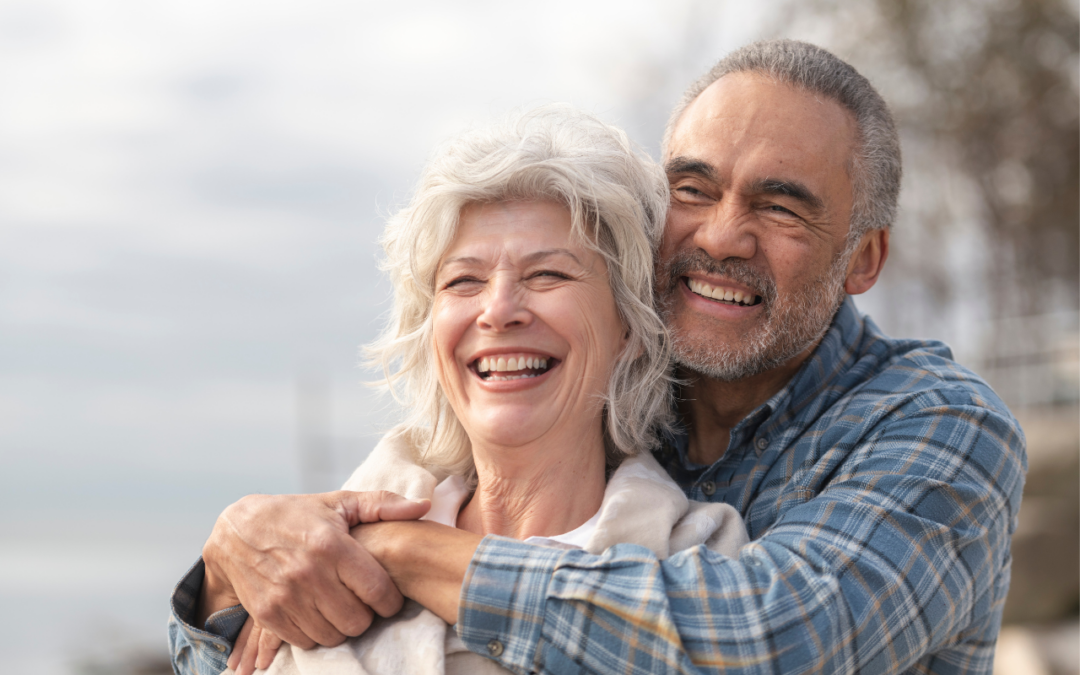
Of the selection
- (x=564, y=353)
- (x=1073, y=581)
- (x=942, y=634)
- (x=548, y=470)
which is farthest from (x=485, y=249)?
(x=1073, y=581)

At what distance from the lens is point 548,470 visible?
221 cm

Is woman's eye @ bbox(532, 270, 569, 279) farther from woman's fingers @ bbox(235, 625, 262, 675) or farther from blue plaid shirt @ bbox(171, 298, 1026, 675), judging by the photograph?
woman's fingers @ bbox(235, 625, 262, 675)

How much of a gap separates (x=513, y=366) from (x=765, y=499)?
0.76m

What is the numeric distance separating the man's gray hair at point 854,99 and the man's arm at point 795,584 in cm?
88

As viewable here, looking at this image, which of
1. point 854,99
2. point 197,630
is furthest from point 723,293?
point 197,630

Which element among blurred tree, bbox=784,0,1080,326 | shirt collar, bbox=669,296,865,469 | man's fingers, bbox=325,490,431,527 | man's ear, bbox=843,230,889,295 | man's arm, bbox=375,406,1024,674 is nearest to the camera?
man's arm, bbox=375,406,1024,674

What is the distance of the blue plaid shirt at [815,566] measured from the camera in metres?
1.65

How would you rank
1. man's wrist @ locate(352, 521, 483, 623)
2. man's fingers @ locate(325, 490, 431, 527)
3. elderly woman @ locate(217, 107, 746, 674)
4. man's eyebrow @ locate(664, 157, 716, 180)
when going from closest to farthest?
man's wrist @ locate(352, 521, 483, 623), man's fingers @ locate(325, 490, 431, 527), elderly woman @ locate(217, 107, 746, 674), man's eyebrow @ locate(664, 157, 716, 180)

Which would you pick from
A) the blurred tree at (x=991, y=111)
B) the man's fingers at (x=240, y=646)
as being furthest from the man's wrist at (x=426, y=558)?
the blurred tree at (x=991, y=111)

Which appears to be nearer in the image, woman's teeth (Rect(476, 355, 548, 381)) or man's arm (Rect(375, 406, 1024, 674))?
man's arm (Rect(375, 406, 1024, 674))

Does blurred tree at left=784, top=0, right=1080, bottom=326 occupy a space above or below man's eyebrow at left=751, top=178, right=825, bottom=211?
above

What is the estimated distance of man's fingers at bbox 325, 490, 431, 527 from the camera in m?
1.97

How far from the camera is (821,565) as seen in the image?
1.78 metres

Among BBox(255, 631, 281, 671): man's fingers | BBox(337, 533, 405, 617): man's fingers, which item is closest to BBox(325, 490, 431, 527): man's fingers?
BBox(337, 533, 405, 617): man's fingers
